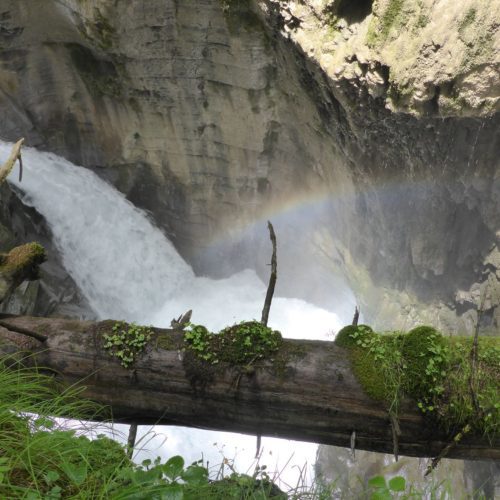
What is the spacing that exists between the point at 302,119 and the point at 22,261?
6.69 meters

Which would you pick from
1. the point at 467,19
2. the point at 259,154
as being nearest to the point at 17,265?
the point at 467,19

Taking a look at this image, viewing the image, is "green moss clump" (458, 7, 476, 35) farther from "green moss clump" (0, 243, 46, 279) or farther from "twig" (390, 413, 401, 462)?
"green moss clump" (0, 243, 46, 279)

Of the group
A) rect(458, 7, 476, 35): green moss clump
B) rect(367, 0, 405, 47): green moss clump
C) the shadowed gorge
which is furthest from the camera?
the shadowed gorge

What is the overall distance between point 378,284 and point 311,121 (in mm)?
3291

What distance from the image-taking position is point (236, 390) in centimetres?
278

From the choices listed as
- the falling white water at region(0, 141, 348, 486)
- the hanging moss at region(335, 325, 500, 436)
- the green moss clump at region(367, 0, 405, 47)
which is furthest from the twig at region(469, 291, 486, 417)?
the falling white water at region(0, 141, 348, 486)

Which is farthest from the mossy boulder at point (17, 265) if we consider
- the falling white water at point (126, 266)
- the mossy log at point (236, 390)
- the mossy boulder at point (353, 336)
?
the falling white water at point (126, 266)

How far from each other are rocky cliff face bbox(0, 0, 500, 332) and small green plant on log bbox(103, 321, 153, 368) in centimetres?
353

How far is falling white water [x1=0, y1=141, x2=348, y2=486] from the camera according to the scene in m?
10.9

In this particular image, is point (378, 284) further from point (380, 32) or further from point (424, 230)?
point (380, 32)

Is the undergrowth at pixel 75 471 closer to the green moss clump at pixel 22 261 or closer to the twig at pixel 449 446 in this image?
the twig at pixel 449 446

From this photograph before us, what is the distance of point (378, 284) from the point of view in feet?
31.4

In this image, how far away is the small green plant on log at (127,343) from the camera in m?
2.89

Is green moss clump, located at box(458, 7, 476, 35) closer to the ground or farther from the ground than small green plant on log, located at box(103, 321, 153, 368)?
farther from the ground
